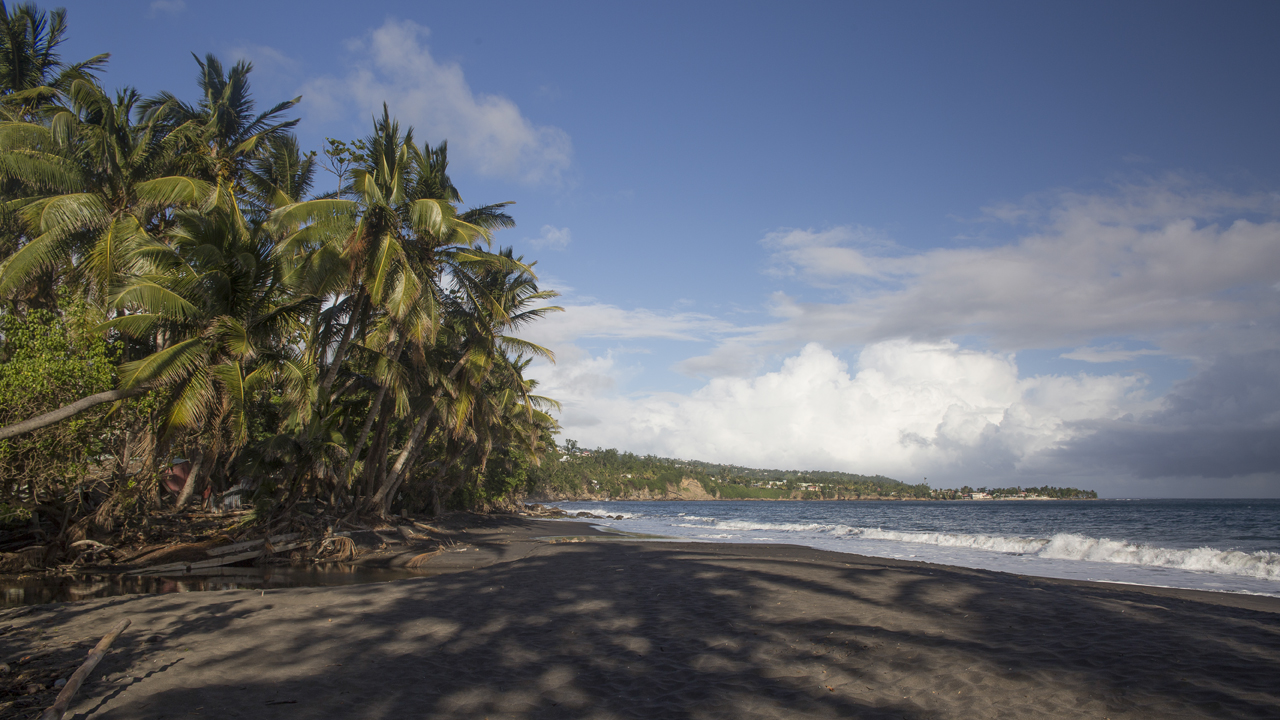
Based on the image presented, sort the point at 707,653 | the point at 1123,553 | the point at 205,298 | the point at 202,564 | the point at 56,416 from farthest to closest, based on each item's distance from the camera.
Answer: the point at 1123,553 → the point at 202,564 → the point at 205,298 → the point at 56,416 → the point at 707,653

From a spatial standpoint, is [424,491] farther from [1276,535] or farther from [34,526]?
[1276,535]

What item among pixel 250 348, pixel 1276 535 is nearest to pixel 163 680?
pixel 250 348

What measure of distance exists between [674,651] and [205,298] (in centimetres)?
1050

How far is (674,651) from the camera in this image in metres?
6.57

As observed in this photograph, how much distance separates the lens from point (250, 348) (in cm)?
1138

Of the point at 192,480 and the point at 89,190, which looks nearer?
the point at 89,190

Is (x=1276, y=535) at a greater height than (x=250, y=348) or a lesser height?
lesser

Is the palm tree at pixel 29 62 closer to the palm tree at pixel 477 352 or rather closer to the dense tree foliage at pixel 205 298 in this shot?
the dense tree foliage at pixel 205 298

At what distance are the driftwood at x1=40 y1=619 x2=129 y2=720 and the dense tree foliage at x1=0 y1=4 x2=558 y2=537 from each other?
3194 mm

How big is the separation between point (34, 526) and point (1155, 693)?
18.9 metres

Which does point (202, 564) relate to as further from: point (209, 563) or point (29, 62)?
point (29, 62)

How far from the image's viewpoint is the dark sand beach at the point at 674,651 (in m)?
5.07

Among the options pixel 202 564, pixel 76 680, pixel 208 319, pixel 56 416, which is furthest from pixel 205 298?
pixel 76 680

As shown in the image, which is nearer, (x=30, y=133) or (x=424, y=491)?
(x=30, y=133)
